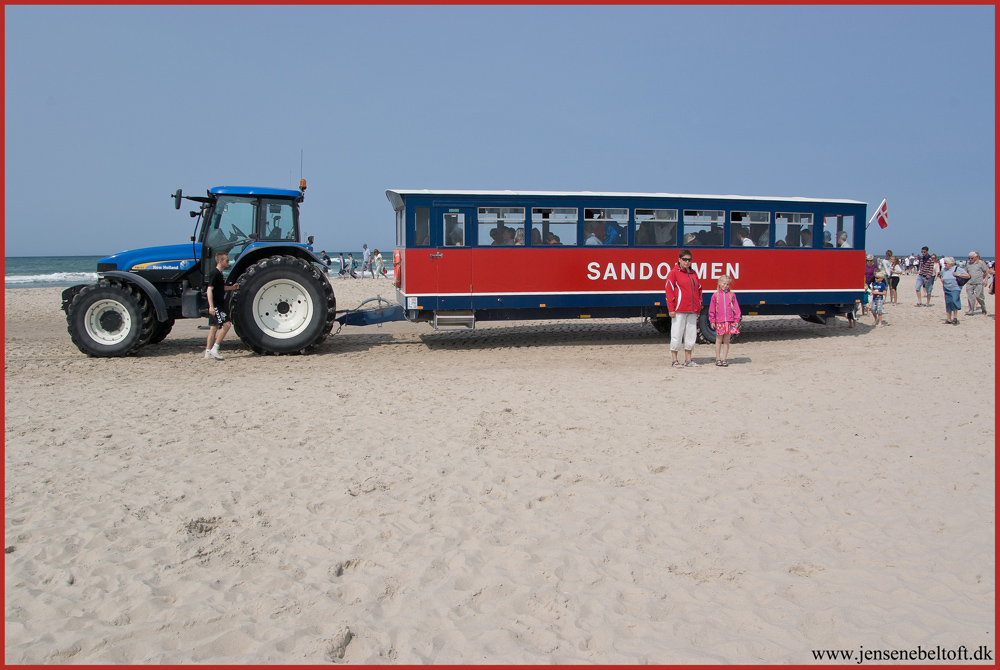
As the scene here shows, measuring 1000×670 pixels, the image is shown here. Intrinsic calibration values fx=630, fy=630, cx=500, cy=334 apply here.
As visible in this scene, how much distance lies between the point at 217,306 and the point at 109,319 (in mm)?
1600

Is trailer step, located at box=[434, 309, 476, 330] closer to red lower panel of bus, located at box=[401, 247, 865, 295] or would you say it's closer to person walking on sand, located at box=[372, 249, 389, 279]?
red lower panel of bus, located at box=[401, 247, 865, 295]

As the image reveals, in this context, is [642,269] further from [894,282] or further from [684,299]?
[894,282]

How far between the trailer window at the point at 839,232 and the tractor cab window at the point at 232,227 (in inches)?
A: 411

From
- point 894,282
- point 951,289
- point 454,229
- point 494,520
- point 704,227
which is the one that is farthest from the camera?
point 894,282

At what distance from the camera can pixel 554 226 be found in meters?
11.0

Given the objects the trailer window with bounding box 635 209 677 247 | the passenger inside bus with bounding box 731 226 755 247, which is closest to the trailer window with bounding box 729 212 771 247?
the passenger inside bus with bounding box 731 226 755 247

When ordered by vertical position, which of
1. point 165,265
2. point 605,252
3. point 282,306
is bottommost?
point 282,306

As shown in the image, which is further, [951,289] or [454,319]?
[951,289]

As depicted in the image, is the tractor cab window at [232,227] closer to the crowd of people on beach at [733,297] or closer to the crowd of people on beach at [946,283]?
the crowd of people on beach at [733,297]

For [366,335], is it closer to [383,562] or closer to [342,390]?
[342,390]

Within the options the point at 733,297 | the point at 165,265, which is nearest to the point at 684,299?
the point at 733,297

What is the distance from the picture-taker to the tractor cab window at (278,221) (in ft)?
33.3

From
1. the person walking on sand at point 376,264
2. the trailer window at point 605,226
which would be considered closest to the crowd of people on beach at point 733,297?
the trailer window at point 605,226

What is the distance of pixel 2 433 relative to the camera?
5.32 metres
